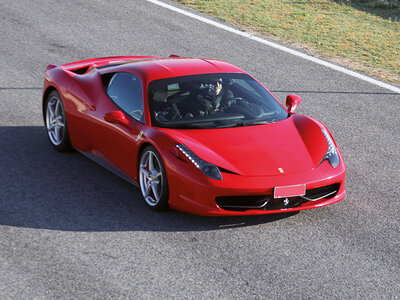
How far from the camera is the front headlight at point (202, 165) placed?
713 cm

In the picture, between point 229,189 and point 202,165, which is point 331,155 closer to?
point 229,189

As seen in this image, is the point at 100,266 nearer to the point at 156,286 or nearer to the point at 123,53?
the point at 156,286

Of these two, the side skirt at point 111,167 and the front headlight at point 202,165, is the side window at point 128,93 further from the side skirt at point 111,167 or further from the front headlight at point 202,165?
the front headlight at point 202,165

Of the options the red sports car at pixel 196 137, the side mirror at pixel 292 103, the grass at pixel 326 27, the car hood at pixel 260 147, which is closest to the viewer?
the red sports car at pixel 196 137

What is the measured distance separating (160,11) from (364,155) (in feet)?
27.7

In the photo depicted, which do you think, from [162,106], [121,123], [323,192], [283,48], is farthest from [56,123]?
[283,48]

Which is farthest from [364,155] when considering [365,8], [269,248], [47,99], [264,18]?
[365,8]

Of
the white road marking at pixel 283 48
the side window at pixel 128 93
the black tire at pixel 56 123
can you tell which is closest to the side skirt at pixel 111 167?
the black tire at pixel 56 123

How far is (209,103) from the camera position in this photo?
8.20m

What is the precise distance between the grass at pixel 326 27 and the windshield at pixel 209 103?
5.55 meters

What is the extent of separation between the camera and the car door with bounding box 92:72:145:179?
797cm

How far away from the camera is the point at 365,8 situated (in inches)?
719

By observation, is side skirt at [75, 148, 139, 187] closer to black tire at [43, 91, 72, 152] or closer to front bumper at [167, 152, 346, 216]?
black tire at [43, 91, 72, 152]

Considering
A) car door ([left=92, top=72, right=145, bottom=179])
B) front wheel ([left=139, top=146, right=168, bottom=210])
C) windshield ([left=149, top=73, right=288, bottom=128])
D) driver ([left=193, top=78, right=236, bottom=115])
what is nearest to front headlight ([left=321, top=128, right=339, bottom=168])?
windshield ([left=149, top=73, right=288, bottom=128])
